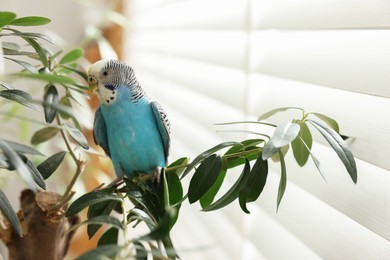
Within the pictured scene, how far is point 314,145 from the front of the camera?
2.27ft

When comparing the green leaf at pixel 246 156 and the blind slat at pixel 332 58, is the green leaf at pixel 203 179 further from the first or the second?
the blind slat at pixel 332 58

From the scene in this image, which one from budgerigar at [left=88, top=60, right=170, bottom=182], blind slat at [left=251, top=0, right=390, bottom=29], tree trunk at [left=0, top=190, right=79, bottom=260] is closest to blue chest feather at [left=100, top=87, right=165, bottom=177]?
budgerigar at [left=88, top=60, right=170, bottom=182]

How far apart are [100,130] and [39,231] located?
0.51ft

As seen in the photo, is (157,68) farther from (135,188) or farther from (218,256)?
(135,188)

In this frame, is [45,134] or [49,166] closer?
[49,166]

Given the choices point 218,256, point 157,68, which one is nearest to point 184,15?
point 157,68

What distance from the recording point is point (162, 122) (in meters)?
0.69

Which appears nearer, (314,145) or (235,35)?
(314,145)

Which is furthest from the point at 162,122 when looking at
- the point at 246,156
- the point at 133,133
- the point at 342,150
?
the point at 342,150

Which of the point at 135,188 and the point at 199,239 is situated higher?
the point at 135,188

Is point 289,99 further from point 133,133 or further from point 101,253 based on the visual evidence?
point 101,253

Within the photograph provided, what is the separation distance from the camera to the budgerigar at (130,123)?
66cm

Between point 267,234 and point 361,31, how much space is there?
0.37m

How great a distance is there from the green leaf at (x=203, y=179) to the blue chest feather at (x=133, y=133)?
0.47 ft
